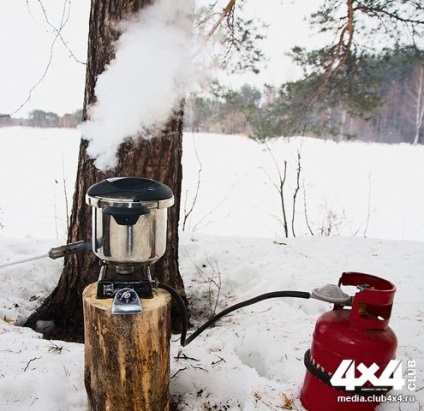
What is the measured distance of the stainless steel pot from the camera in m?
1.49

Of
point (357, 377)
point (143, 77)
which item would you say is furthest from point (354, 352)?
point (143, 77)

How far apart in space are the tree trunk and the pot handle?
2.95 ft

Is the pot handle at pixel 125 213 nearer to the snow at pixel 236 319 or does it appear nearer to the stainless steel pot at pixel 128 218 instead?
the stainless steel pot at pixel 128 218

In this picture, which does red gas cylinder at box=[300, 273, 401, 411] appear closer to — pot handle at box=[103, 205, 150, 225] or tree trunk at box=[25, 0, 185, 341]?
pot handle at box=[103, 205, 150, 225]

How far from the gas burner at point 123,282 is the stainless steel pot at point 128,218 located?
0.08 meters

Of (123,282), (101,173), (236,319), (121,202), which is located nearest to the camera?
(121,202)

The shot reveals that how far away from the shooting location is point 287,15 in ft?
16.1

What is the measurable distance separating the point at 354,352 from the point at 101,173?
1.65 m

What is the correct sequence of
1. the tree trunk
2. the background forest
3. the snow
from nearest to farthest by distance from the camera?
the snow → the tree trunk → the background forest

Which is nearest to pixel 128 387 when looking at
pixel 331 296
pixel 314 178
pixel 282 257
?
pixel 331 296

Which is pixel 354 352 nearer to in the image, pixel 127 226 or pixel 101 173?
pixel 127 226

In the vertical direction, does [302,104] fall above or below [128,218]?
above

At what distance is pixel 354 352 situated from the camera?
154 cm

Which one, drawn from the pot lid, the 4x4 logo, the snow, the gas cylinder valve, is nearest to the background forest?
the snow
